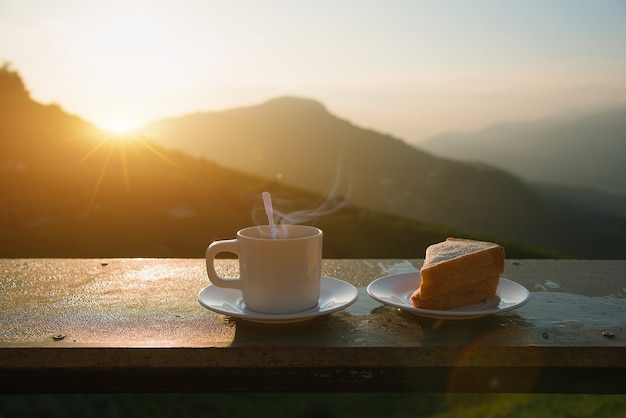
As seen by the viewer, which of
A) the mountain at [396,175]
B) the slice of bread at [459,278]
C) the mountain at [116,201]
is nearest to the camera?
the slice of bread at [459,278]

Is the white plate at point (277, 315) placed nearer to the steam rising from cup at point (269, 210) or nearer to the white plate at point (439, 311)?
the white plate at point (439, 311)

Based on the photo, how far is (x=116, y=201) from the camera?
24.4 feet

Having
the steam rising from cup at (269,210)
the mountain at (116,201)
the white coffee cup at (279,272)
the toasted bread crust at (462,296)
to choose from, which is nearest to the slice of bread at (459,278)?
the toasted bread crust at (462,296)

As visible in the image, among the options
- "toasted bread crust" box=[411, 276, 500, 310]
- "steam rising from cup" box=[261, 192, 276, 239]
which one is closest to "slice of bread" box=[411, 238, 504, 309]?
"toasted bread crust" box=[411, 276, 500, 310]

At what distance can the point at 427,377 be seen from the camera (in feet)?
4.70

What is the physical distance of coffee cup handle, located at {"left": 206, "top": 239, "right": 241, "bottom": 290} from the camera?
1.54 m

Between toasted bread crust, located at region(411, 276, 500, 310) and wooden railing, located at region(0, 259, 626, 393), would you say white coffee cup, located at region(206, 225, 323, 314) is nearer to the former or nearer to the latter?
wooden railing, located at region(0, 259, 626, 393)

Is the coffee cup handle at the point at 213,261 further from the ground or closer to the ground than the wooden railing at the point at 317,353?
further from the ground

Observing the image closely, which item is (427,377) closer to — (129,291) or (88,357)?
(88,357)

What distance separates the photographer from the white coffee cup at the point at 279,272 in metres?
1.46

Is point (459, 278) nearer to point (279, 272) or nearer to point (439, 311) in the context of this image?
point (439, 311)

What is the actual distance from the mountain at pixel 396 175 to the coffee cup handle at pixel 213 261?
964cm

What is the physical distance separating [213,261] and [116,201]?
6.37m

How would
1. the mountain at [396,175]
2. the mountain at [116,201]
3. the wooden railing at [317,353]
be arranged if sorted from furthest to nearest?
the mountain at [396,175] → the mountain at [116,201] → the wooden railing at [317,353]
